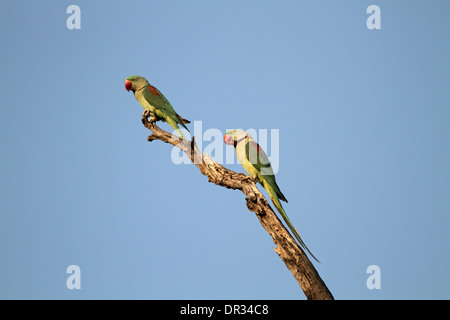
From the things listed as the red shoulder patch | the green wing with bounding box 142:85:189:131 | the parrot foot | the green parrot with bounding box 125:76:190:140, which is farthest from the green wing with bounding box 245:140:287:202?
the red shoulder patch

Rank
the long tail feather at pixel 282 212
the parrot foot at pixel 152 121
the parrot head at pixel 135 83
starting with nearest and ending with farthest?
the long tail feather at pixel 282 212
the parrot foot at pixel 152 121
the parrot head at pixel 135 83

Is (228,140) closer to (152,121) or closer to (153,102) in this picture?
(152,121)

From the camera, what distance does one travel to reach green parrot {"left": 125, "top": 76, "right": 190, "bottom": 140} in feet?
29.7

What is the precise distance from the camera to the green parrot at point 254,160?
778 cm

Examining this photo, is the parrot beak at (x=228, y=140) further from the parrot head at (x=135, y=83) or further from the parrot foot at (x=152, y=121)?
the parrot head at (x=135, y=83)

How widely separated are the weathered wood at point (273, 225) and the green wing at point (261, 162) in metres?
0.61

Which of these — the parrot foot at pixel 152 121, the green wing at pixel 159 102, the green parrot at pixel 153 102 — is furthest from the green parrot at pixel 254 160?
the parrot foot at pixel 152 121

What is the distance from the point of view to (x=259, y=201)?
→ 22.5 ft

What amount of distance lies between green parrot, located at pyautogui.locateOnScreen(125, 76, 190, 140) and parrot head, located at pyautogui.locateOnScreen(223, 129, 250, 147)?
3.48 ft

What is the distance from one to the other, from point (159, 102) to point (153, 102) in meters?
0.16
